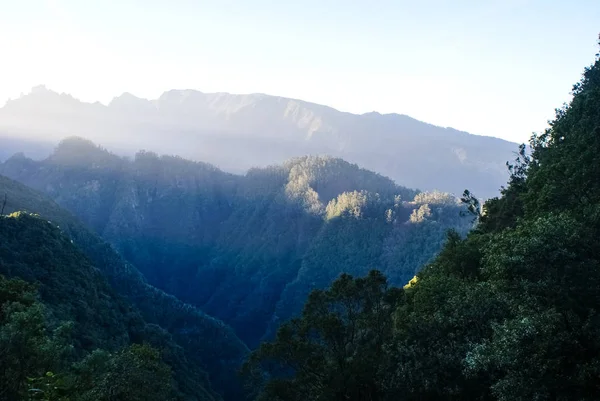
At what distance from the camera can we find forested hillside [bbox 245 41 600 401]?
78.1ft

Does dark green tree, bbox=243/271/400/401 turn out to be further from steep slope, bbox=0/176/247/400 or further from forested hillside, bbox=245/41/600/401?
steep slope, bbox=0/176/247/400

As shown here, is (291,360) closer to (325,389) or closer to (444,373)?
(325,389)


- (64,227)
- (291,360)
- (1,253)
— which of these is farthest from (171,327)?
(291,360)

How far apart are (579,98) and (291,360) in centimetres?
3505

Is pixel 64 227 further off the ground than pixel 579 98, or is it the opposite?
pixel 579 98

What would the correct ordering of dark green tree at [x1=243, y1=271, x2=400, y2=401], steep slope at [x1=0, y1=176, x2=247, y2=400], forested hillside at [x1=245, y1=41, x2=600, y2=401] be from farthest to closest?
1. steep slope at [x1=0, y1=176, x2=247, y2=400]
2. dark green tree at [x1=243, y1=271, x2=400, y2=401]
3. forested hillside at [x1=245, y1=41, x2=600, y2=401]

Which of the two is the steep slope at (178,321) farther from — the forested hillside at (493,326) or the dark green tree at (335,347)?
the forested hillside at (493,326)

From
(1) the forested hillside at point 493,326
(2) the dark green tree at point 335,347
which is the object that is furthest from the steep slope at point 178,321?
(1) the forested hillside at point 493,326

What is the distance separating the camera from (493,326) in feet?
88.9

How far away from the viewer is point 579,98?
48.0m

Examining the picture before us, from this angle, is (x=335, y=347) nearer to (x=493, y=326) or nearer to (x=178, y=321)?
(x=493, y=326)

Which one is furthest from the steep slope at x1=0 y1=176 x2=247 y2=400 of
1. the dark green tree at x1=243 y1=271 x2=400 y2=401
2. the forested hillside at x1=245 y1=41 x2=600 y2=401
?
the forested hillside at x1=245 y1=41 x2=600 y2=401

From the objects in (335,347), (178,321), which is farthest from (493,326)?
(178,321)

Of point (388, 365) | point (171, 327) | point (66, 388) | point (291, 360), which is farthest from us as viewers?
point (171, 327)
